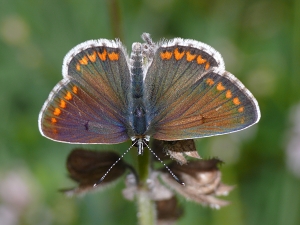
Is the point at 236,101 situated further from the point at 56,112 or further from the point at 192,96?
the point at 56,112

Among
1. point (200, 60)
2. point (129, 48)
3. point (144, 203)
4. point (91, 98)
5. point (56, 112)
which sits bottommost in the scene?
point (144, 203)

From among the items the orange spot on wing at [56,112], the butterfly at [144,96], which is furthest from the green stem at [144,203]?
the orange spot on wing at [56,112]

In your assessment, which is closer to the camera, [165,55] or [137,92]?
[165,55]

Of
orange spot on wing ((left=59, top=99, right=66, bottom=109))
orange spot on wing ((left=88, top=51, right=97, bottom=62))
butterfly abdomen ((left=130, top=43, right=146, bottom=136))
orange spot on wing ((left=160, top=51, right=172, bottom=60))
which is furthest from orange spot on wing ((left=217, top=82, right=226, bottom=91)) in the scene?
orange spot on wing ((left=59, top=99, right=66, bottom=109))

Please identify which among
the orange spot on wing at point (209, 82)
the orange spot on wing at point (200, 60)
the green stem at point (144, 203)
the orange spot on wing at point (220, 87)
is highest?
the orange spot on wing at point (200, 60)

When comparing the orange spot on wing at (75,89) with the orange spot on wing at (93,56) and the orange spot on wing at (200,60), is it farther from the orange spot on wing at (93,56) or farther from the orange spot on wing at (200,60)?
the orange spot on wing at (200,60)

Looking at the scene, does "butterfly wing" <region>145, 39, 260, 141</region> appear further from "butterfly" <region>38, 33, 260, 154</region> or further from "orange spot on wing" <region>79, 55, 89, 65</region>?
"orange spot on wing" <region>79, 55, 89, 65</region>

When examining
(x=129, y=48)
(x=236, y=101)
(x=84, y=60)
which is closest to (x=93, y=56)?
(x=84, y=60)
